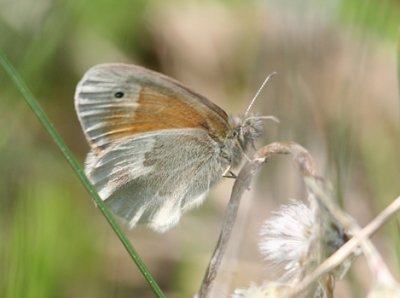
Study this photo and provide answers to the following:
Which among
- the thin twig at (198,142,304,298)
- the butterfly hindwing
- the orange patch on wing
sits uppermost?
the thin twig at (198,142,304,298)

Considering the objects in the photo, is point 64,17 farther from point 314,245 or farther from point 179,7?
point 314,245

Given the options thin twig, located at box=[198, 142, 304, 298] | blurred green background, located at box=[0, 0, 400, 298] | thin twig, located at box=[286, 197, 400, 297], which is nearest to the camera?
thin twig, located at box=[286, 197, 400, 297]

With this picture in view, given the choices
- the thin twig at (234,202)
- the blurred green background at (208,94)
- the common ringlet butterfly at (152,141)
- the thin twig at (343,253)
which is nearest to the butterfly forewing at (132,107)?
the common ringlet butterfly at (152,141)

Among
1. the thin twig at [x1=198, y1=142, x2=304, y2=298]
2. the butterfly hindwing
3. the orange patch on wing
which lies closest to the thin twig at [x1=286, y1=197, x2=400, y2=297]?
the thin twig at [x1=198, y1=142, x2=304, y2=298]

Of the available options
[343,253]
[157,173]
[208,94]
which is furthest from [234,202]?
[208,94]

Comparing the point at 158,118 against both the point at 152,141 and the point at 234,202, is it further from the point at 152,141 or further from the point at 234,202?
the point at 234,202

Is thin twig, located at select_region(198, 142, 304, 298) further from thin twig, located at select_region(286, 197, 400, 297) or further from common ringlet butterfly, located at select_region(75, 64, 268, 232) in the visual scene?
common ringlet butterfly, located at select_region(75, 64, 268, 232)

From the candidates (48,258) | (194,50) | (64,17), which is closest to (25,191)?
(48,258)

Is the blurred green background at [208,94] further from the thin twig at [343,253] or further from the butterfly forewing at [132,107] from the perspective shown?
the thin twig at [343,253]
